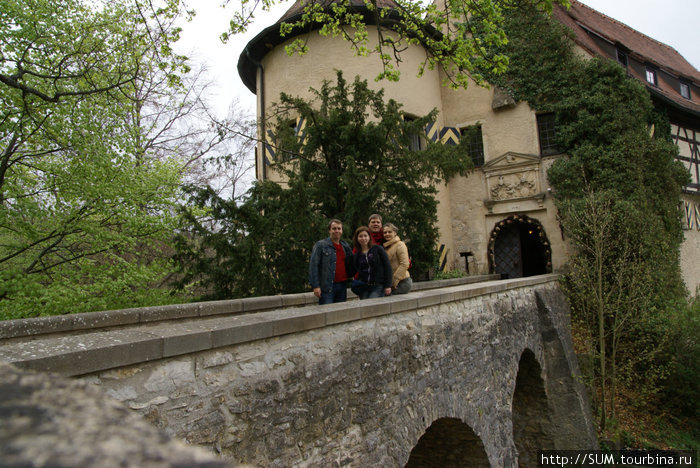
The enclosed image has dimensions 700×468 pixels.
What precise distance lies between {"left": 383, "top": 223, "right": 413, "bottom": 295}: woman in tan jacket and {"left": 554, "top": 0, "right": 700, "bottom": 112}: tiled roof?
43.4ft

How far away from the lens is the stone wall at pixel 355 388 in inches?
91.8

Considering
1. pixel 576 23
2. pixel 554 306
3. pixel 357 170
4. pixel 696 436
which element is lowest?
pixel 696 436

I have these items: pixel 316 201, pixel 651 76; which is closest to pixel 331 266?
pixel 316 201

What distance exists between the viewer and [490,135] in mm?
16094

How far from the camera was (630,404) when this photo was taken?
12.6 m

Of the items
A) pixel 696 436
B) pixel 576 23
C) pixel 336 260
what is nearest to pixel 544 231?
pixel 696 436

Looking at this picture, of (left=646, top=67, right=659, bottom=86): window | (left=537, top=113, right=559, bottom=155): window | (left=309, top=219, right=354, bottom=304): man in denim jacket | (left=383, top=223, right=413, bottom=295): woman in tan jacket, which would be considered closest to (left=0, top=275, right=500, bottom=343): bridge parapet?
(left=309, top=219, right=354, bottom=304): man in denim jacket

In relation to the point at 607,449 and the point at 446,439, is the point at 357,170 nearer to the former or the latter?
the point at 446,439

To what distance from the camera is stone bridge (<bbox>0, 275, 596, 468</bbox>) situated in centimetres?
218

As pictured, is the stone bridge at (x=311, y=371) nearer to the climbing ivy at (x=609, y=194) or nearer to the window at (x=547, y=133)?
the climbing ivy at (x=609, y=194)

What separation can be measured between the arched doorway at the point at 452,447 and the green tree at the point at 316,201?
121 inches

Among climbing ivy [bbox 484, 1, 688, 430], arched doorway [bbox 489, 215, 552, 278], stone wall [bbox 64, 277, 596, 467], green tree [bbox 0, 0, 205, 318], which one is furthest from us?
arched doorway [bbox 489, 215, 552, 278]

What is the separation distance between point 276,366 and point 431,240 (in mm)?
6763

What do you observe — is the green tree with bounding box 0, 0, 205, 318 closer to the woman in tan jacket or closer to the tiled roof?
the woman in tan jacket
